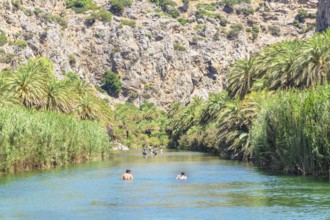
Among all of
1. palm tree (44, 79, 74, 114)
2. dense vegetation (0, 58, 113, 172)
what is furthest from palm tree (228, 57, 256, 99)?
palm tree (44, 79, 74, 114)

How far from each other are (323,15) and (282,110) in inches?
3716

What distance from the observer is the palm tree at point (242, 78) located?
11250 cm

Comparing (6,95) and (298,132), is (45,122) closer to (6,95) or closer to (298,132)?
(6,95)

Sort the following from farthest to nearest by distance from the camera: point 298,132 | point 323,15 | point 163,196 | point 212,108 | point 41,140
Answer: point 323,15 → point 212,108 → point 41,140 → point 298,132 → point 163,196

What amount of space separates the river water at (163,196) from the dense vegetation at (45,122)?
4.21 m

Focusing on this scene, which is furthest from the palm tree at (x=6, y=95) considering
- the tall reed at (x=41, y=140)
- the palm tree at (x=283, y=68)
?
the palm tree at (x=283, y=68)

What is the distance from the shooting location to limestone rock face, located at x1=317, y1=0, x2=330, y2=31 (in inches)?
6083

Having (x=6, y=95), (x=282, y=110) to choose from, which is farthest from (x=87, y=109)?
(x=282, y=110)

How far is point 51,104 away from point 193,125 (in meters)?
74.6

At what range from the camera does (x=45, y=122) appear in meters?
83.4

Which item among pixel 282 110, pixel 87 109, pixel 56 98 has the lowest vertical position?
pixel 282 110

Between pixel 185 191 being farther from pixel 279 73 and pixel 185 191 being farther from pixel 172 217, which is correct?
pixel 279 73

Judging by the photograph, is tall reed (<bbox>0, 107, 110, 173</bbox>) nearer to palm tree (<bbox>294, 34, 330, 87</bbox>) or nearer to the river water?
the river water

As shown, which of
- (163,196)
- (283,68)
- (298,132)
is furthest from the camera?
(283,68)
